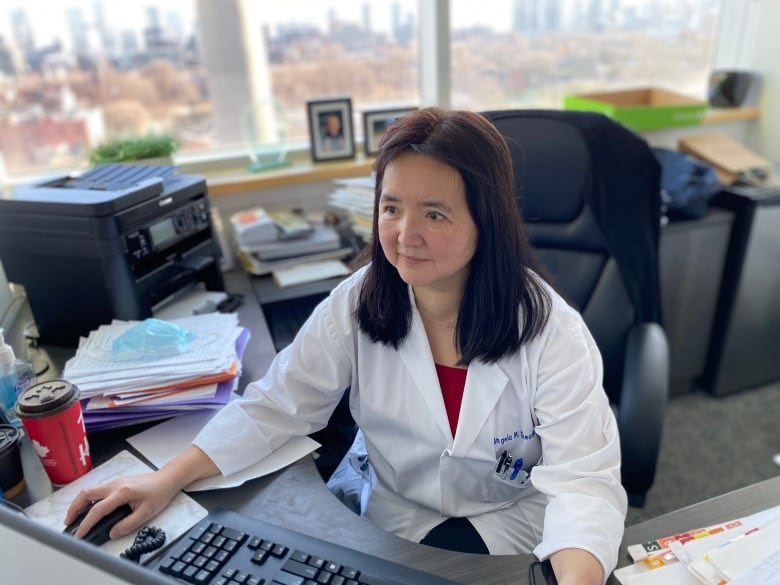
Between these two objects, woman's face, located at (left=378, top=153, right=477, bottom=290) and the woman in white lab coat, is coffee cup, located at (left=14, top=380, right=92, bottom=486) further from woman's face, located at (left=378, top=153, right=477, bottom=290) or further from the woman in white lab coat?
woman's face, located at (left=378, top=153, right=477, bottom=290)

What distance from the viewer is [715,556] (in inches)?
26.7

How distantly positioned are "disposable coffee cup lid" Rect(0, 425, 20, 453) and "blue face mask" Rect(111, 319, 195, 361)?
0.64 ft

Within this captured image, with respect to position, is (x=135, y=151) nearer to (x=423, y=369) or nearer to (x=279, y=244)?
(x=279, y=244)

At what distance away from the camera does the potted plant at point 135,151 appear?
1566mm

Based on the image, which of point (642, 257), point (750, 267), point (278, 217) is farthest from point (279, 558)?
point (750, 267)

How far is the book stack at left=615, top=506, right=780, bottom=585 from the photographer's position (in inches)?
25.5

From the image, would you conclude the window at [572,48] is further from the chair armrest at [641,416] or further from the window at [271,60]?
the chair armrest at [641,416]

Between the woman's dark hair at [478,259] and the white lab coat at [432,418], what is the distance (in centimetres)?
3

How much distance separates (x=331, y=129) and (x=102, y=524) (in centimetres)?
149

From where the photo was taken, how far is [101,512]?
78 centimetres

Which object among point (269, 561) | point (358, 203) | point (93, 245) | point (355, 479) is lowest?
point (355, 479)

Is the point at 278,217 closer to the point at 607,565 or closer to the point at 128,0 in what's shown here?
the point at 128,0

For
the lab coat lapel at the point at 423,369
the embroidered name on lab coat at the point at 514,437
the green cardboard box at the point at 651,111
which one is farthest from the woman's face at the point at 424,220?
the green cardboard box at the point at 651,111

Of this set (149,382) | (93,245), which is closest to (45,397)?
(149,382)
